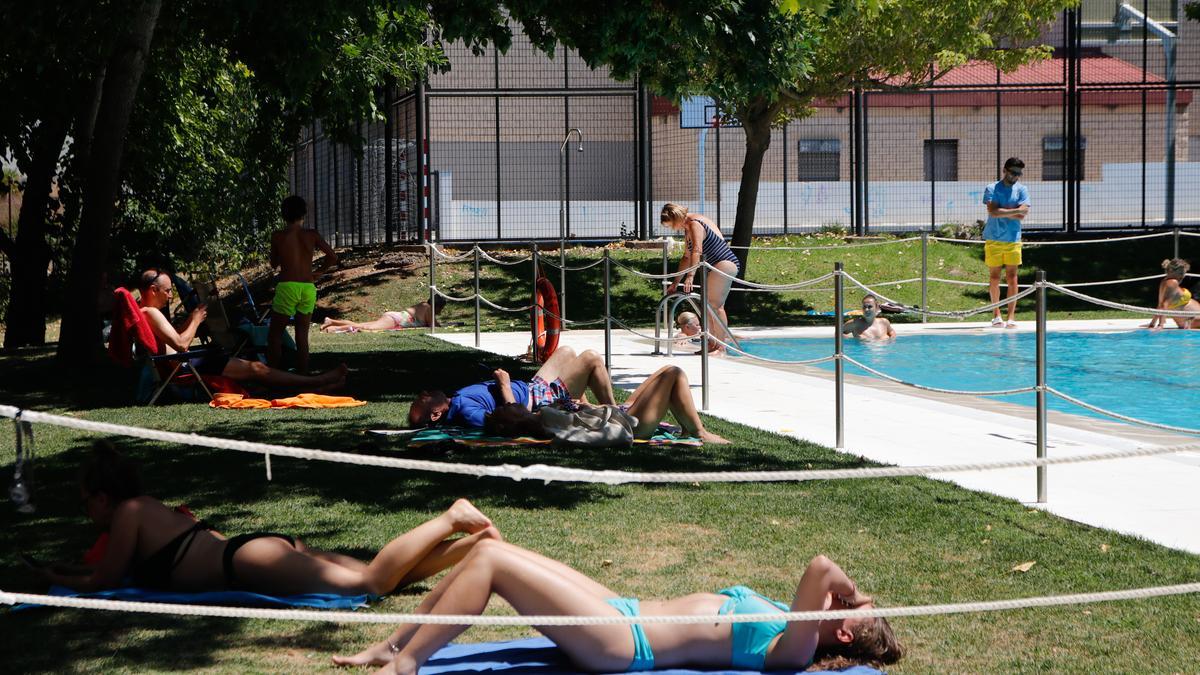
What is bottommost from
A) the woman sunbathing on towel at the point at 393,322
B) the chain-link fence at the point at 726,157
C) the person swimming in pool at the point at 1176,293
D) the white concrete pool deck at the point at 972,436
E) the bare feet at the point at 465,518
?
the white concrete pool deck at the point at 972,436

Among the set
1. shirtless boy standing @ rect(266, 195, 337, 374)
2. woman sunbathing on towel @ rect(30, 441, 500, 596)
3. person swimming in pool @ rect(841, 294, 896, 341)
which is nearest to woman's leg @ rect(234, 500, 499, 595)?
woman sunbathing on towel @ rect(30, 441, 500, 596)

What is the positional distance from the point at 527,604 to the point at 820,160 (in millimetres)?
29168

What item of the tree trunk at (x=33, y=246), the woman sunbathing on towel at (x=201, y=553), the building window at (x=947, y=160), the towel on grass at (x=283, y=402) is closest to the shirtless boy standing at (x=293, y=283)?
the towel on grass at (x=283, y=402)

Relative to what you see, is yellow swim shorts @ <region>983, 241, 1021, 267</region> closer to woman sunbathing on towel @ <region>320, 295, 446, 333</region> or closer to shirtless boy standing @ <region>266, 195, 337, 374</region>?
woman sunbathing on towel @ <region>320, 295, 446, 333</region>

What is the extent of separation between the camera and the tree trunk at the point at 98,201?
14023 mm

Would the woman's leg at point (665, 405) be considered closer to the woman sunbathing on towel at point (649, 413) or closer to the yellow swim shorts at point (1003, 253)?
the woman sunbathing on towel at point (649, 413)

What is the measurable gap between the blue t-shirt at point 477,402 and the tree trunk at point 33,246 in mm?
11591

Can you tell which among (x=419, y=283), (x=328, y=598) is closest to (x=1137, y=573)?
(x=328, y=598)

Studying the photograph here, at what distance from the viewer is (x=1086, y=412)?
11.7m

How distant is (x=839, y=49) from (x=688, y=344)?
239 inches

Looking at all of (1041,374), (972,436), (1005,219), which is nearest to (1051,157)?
(1005,219)

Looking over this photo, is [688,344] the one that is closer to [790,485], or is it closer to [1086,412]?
[1086,412]

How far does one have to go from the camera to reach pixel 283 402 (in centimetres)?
1092

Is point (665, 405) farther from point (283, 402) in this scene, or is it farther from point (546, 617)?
point (546, 617)
